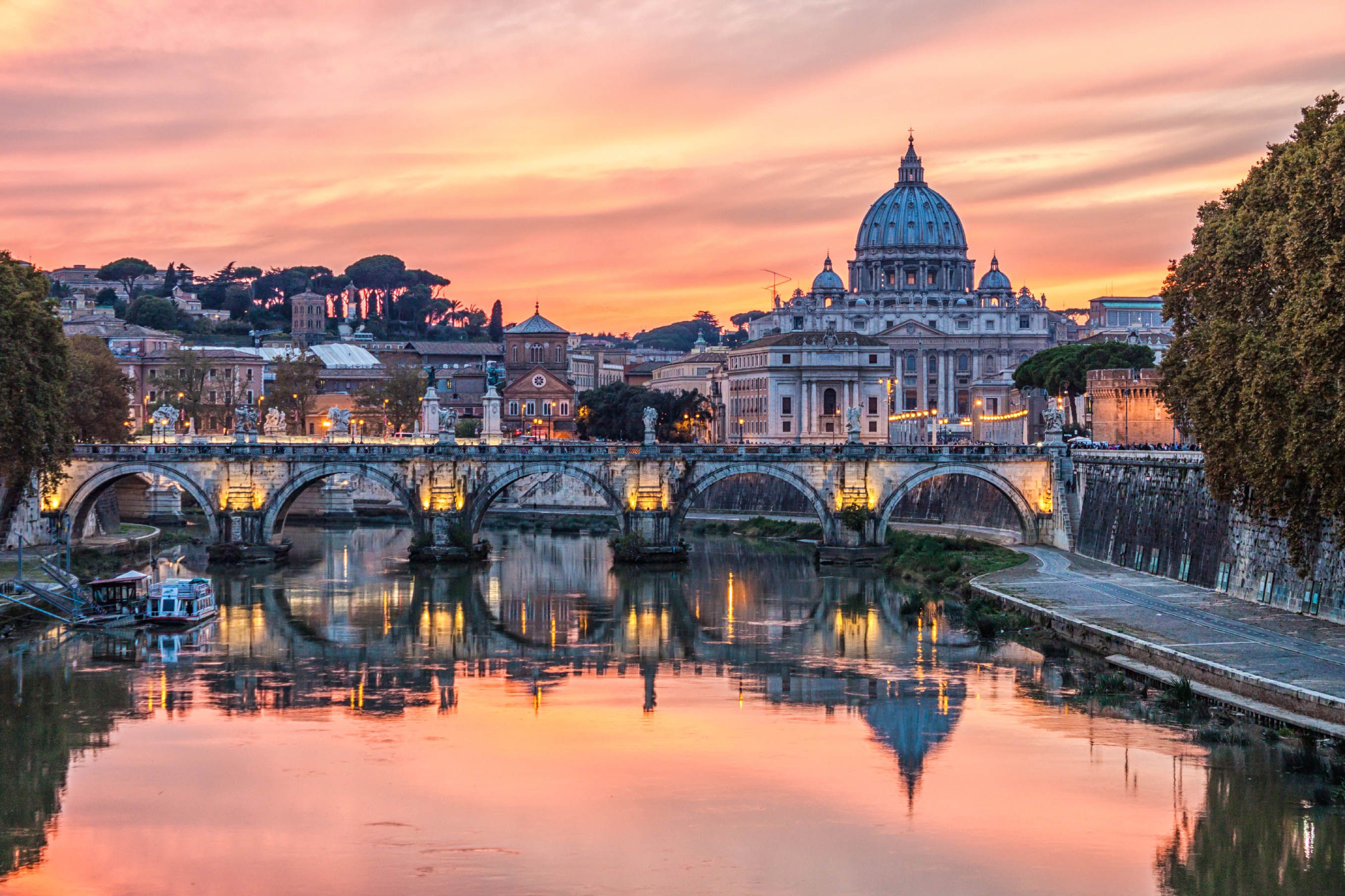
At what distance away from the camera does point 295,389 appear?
133500mm

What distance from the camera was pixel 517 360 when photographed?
153m

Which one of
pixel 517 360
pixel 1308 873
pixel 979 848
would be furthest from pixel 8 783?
pixel 517 360

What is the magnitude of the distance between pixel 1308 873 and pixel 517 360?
5039 inches

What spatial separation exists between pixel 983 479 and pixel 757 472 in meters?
9.59

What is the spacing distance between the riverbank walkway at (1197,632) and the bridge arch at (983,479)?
42.0ft

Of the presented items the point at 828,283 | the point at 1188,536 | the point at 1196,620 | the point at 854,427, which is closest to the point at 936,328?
the point at 828,283

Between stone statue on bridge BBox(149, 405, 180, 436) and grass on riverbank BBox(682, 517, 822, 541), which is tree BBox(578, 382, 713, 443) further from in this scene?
stone statue on bridge BBox(149, 405, 180, 436)

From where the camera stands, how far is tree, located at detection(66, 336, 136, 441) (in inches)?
3137

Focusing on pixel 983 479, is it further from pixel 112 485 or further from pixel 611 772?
pixel 611 772

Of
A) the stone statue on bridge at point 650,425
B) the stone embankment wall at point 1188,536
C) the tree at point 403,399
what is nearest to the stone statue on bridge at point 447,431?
the stone statue on bridge at point 650,425

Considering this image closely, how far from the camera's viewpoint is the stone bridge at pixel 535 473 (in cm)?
7319

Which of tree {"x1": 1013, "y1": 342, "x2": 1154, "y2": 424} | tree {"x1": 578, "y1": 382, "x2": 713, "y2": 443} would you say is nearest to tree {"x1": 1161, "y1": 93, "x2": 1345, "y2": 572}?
tree {"x1": 1013, "y1": 342, "x2": 1154, "y2": 424}

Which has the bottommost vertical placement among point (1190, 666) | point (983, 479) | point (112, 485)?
point (1190, 666)

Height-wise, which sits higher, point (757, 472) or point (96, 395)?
point (96, 395)
